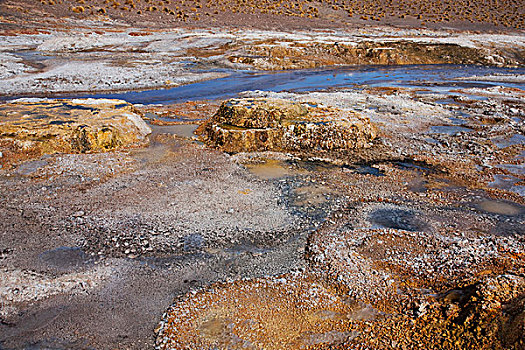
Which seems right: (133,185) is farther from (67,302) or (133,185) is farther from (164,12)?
(164,12)

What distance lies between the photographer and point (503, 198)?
8266 mm

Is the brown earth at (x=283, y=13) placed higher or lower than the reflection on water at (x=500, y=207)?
higher

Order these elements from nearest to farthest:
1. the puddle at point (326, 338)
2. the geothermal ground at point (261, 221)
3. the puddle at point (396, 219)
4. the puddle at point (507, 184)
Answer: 1. the puddle at point (326, 338)
2. the geothermal ground at point (261, 221)
3. the puddle at point (396, 219)
4. the puddle at point (507, 184)

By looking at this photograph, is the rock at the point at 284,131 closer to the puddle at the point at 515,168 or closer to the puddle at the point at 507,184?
the puddle at the point at 507,184

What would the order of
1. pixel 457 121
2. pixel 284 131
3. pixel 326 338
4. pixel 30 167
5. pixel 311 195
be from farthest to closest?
1. pixel 457 121
2. pixel 284 131
3. pixel 30 167
4. pixel 311 195
5. pixel 326 338

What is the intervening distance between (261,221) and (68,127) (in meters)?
7.16

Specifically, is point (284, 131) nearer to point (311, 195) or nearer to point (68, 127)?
point (311, 195)

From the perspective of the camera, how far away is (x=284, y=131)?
11.3 m

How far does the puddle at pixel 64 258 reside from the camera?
5836mm

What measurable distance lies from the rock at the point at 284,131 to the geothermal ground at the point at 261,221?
6 centimetres

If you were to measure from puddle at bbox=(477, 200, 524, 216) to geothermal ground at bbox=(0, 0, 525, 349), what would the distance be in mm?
48

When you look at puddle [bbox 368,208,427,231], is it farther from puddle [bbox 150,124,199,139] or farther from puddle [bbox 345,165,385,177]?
puddle [bbox 150,124,199,139]

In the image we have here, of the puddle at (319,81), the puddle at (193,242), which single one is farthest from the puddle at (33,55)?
the puddle at (193,242)

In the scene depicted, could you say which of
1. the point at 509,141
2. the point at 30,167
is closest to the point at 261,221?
the point at 30,167
